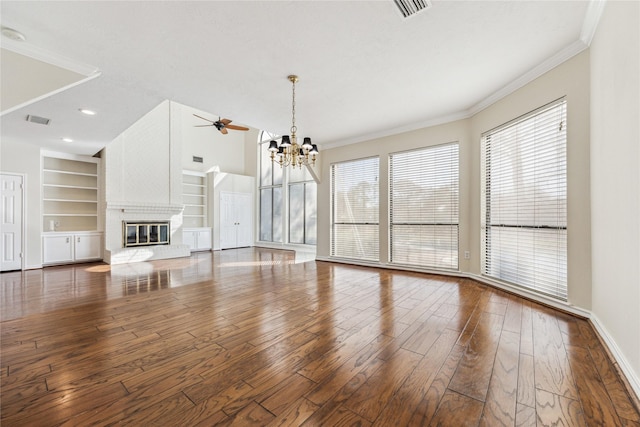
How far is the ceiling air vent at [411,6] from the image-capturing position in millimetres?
2154

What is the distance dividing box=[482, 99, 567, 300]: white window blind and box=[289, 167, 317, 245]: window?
539 cm

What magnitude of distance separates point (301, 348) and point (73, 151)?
7246 millimetres

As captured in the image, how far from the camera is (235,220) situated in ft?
31.4

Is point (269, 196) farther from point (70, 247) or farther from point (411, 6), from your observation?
point (411, 6)

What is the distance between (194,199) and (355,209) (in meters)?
5.98

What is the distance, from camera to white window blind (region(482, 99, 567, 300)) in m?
3.08

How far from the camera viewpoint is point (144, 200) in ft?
22.8

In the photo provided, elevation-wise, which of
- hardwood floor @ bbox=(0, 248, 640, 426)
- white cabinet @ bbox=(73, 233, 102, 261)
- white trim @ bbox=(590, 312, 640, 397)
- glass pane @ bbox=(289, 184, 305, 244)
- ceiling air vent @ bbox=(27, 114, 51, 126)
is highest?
ceiling air vent @ bbox=(27, 114, 51, 126)

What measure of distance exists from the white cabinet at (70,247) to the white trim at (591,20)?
9151mm

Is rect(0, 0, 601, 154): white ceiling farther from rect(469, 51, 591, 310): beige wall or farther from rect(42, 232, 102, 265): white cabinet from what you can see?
rect(42, 232, 102, 265): white cabinet

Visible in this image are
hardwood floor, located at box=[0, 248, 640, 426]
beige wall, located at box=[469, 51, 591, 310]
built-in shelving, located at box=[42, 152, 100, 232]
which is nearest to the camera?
hardwood floor, located at box=[0, 248, 640, 426]

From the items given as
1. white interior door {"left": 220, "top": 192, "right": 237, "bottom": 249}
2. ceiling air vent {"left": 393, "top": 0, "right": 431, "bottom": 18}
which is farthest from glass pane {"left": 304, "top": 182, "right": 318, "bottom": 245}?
ceiling air vent {"left": 393, "top": 0, "right": 431, "bottom": 18}

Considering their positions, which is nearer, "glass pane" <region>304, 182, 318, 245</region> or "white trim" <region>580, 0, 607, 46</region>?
"white trim" <region>580, 0, 607, 46</region>

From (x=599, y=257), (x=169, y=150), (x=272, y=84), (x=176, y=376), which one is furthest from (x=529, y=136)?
(x=169, y=150)
